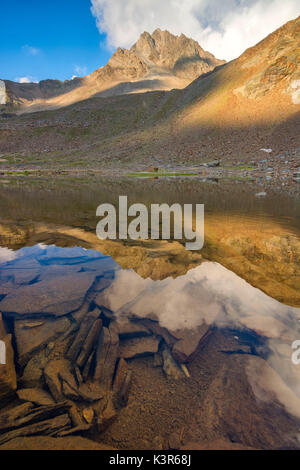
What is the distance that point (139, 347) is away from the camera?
126 inches

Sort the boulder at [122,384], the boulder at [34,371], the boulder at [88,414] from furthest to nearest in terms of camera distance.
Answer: the boulder at [34,371] < the boulder at [122,384] < the boulder at [88,414]

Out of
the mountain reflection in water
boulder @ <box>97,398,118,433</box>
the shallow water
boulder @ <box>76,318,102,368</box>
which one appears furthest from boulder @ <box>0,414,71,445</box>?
the mountain reflection in water

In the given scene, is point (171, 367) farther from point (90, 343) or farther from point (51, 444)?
point (51, 444)

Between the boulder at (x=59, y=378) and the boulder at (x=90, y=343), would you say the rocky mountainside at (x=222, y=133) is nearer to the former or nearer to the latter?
the boulder at (x=90, y=343)

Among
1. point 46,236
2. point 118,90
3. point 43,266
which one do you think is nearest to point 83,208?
point 46,236

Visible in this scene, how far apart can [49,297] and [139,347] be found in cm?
191

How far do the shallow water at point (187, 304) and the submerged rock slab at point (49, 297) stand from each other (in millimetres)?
19

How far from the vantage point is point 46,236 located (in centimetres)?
763

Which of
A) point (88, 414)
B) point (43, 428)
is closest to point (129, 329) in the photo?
point (88, 414)

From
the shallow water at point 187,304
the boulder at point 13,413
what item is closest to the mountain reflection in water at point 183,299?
the shallow water at point 187,304

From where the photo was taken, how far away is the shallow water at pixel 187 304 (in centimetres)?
237

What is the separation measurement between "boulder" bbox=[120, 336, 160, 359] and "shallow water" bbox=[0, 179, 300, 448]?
0.33ft

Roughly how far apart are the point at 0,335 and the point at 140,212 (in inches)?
344

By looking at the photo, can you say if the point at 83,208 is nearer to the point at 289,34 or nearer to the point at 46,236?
the point at 46,236
